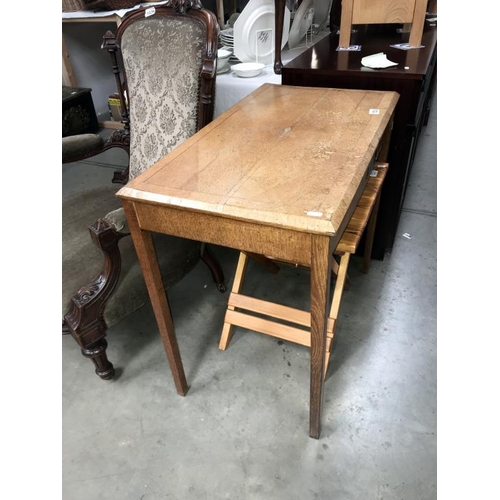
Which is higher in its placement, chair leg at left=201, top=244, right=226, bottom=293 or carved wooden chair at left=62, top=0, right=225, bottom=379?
carved wooden chair at left=62, top=0, right=225, bottom=379

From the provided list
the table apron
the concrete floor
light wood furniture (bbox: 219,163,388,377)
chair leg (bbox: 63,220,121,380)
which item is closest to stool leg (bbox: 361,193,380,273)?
the concrete floor

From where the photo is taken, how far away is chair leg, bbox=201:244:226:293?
1.81m

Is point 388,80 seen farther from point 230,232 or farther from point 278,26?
point 230,232

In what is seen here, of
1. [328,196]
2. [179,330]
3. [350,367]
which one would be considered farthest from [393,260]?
[328,196]

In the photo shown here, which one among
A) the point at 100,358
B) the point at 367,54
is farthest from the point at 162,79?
the point at 100,358

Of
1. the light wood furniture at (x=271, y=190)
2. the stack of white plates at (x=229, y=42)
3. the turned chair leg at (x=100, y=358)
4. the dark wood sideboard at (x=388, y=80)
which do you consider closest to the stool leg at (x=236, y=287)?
the light wood furniture at (x=271, y=190)

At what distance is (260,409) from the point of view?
139cm

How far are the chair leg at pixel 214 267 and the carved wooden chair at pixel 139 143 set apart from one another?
212 mm

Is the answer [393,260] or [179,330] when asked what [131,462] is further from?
[393,260]

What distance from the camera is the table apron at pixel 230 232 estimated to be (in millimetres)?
837

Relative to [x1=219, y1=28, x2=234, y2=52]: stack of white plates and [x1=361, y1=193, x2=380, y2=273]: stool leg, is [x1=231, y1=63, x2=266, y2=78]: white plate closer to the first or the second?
[x1=219, y1=28, x2=234, y2=52]: stack of white plates

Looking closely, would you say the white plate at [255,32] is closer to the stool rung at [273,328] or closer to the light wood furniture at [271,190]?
the light wood furniture at [271,190]

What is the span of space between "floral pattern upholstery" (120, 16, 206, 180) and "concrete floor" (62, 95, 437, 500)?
747 millimetres

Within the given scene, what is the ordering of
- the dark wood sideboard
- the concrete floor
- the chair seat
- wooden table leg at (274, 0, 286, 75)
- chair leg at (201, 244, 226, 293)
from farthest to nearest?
chair leg at (201, 244, 226, 293) → wooden table leg at (274, 0, 286, 75) → the dark wood sideboard → the chair seat → the concrete floor
